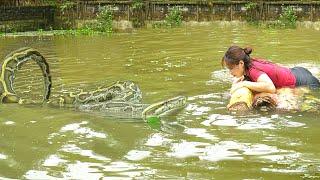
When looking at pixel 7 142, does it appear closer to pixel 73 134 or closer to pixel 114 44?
pixel 73 134

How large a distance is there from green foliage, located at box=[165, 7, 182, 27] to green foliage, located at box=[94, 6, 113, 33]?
2.59 metres

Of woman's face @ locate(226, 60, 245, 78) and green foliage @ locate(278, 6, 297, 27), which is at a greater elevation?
green foliage @ locate(278, 6, 297, 27)

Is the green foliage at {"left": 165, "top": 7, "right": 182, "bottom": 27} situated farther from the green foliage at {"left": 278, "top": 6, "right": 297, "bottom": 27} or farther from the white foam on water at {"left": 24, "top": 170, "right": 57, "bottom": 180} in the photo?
the white foam on water at {"left": 24, "top": 170, "right": 57, "bottom": 180}

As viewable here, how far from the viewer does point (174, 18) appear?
80.9ft

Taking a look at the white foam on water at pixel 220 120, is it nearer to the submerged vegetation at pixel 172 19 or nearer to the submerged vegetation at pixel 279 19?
the submerged vegetation at pixel 279 19

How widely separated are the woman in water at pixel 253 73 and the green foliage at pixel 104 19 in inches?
654

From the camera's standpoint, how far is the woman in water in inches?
290

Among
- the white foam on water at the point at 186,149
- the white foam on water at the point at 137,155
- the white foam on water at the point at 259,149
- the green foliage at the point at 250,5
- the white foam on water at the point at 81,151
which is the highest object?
the green foliage at the point at 250,5

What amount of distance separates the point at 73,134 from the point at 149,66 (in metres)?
6.20

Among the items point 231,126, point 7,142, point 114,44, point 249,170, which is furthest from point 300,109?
point 114,44

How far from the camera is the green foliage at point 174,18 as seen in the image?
80.3ft

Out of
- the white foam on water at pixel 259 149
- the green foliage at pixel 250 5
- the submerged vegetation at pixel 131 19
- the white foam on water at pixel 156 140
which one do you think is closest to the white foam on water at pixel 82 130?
the white foam on water at pixel 156 140

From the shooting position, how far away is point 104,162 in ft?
17.5

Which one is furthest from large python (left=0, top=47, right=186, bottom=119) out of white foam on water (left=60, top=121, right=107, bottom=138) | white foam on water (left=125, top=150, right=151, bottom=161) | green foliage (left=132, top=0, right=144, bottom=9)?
green foliage (left=132, top=0, right=144, bottom=9)
